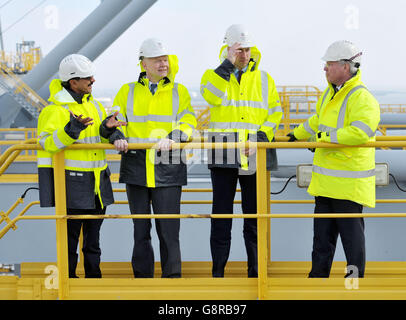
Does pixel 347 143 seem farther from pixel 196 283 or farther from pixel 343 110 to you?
pixel 196 283

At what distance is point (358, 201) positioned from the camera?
11.4 ft

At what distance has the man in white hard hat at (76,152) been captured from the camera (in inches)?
140

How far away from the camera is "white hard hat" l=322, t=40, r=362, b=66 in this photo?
3.42 m

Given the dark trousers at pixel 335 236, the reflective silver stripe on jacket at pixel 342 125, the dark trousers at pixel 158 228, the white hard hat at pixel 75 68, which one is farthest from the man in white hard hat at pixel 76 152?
Answer: the dark trousers at pixel 335 236

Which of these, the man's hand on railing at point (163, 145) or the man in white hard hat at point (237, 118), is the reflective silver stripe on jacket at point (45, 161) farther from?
the man in white hard hat at point (237, 118)

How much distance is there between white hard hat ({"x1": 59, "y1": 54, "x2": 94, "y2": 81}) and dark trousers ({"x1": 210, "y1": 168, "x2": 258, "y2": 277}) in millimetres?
1108

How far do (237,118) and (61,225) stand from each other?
1400mm

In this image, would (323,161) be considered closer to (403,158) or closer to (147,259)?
(147,259)

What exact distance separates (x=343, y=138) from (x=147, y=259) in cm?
163

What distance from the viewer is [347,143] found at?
3279 millimetres

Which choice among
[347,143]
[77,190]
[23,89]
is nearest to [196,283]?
[77,190]

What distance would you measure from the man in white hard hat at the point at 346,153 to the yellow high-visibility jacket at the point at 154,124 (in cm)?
93

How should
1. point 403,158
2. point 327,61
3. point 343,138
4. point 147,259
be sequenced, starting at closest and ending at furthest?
point 343,138 < point 327,61 < point 147,259 < point 403,158
